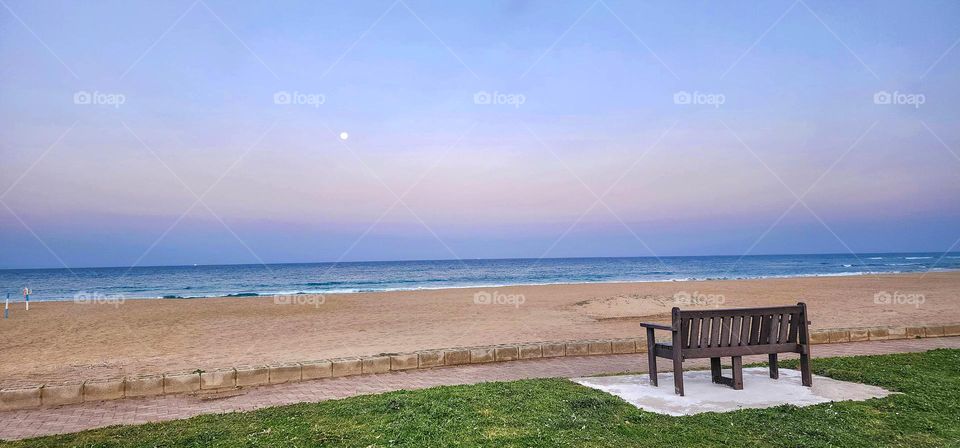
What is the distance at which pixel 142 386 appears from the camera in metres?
7.28

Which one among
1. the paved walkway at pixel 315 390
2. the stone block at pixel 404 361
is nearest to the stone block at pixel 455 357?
the paved walkway at pixel 315 390

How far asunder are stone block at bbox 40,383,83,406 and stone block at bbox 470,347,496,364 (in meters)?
5.11

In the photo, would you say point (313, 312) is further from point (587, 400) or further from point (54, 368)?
point (587, 400)

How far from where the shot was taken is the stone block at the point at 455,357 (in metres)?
9.06

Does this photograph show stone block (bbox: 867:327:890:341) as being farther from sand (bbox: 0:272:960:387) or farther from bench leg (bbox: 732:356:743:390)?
bench leg (bbox: 732:356:743:390)

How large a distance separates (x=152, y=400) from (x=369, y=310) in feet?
53.2

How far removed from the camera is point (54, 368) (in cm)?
1053

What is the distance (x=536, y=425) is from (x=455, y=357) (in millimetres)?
3838

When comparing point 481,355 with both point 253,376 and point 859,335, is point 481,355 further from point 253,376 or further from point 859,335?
point 859,335

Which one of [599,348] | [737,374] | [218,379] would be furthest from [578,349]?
[218,379]

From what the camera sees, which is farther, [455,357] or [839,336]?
[839,336]

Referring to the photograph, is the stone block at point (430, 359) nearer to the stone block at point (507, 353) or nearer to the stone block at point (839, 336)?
the stone block at point (507, 353)

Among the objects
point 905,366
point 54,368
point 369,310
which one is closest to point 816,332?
point 905,366

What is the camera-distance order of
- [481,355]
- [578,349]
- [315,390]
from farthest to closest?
[578,349]
[481,355]
[315,390]
